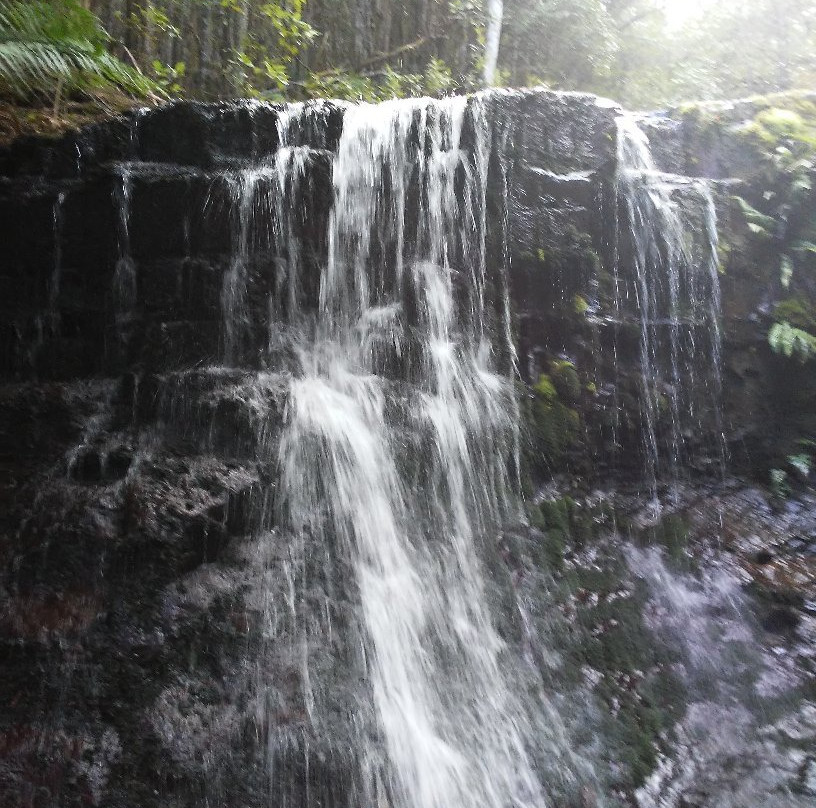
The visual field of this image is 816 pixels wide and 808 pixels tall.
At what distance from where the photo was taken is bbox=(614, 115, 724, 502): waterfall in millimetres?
5379

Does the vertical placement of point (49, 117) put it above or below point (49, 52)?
below

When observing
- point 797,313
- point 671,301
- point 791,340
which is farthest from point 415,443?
point 797,313

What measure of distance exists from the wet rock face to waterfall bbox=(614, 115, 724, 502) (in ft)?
0.48

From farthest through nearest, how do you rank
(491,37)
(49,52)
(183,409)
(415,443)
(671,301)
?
(491,37) < (671,301) < (49,52) < (415,443) < (183,409)

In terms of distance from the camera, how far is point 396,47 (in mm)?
9383

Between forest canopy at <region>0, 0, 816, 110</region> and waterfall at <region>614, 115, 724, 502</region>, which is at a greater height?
forest canopy at <region>0, 0, 816, 110</region>

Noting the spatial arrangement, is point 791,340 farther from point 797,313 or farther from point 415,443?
point 415,443

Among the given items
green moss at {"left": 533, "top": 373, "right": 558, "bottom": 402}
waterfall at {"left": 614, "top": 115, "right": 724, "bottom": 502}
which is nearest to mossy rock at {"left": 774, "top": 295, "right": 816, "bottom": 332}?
waterfall at {"left": 614, "top": 115, "right": 724, "bottom": 502}

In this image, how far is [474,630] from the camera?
398 cm

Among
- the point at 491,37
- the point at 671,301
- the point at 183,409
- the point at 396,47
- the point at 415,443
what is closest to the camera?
the point at 183,409

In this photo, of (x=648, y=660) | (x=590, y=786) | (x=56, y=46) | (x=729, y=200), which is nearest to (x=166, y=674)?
(x=590, y=786)

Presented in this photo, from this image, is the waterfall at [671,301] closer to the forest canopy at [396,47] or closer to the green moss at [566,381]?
the green moss at [566,381]

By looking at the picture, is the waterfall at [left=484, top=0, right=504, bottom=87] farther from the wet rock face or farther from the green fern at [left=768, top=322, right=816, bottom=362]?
the green fern at [left=768, top=322, right=816, bottom=362]

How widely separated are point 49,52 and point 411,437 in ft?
13.6
